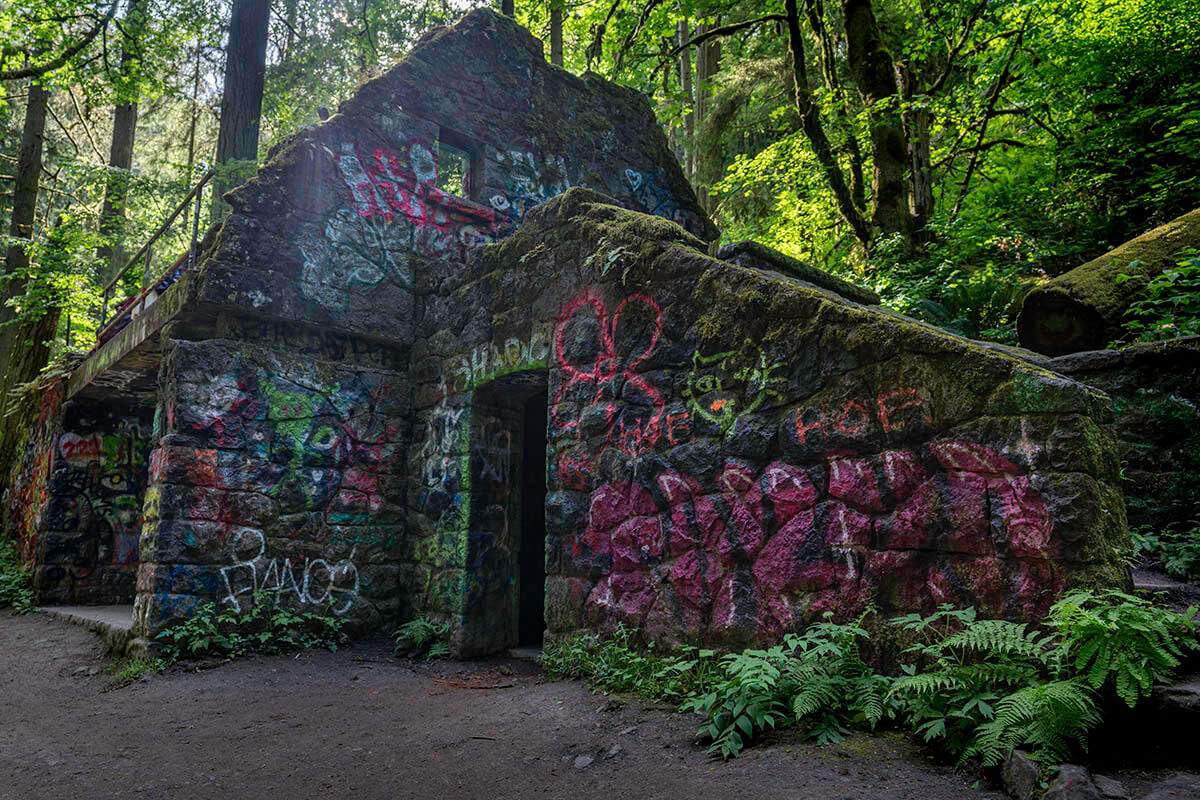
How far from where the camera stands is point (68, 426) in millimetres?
8133

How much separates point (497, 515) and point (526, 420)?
1.17m

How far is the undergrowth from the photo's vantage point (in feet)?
6.91

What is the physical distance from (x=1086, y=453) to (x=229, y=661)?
17.4 feet

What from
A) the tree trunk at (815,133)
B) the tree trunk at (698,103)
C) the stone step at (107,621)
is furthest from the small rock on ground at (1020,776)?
the tree trunk at (698,103)

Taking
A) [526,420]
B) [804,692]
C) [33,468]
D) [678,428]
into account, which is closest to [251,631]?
[526,420]

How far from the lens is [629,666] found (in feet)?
12.5

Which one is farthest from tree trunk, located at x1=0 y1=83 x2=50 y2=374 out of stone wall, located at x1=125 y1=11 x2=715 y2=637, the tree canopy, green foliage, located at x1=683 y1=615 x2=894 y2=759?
green foliage, located at x1=683 y1=615 x2=894 y2=759

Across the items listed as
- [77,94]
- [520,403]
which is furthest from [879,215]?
[77,94]

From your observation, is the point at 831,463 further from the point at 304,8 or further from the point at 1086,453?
the point at 304,8

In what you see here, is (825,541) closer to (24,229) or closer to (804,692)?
(804,692)

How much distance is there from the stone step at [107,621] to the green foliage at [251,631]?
1.18ft

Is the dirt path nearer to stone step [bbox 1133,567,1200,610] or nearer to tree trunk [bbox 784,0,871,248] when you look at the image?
stone step [bbox 1133,567,1200,610]

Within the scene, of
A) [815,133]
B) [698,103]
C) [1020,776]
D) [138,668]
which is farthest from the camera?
[698,103]

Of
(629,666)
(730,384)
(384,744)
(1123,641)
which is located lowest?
(384,744)
